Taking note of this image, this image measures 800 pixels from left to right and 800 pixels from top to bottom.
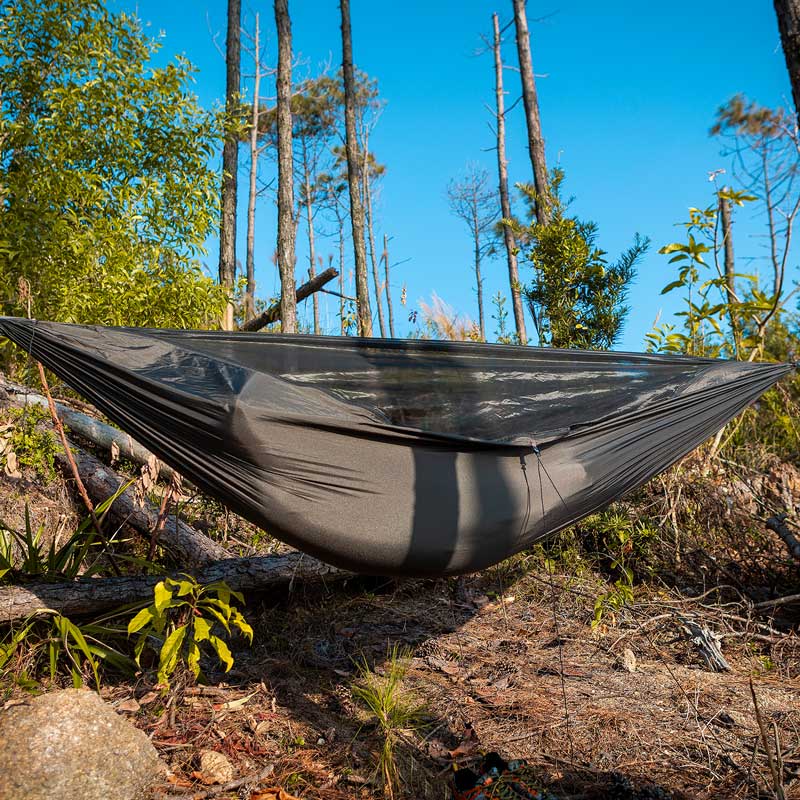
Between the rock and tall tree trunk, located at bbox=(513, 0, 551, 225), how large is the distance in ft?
16.2

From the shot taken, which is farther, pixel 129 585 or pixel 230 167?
pixel 230 167

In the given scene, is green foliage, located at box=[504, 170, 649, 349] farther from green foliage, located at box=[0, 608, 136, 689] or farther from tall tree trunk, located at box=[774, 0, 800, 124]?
green foliage, located at box=[0, 608, 136, 689]

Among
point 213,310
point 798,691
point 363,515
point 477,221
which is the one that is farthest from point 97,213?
point 477,221

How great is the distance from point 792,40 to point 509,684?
2355 mm

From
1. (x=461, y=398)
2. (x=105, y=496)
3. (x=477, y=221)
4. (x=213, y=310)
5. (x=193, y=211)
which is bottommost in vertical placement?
(x=105, y=496)

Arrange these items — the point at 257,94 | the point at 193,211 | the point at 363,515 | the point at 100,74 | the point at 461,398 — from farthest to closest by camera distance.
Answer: the point at 257,94, the point at 193,211, the point at 100,74, the point at 461,398, the point at 363,515

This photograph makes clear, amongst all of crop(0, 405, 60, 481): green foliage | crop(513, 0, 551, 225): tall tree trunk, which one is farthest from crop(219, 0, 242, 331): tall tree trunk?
crop(0, 405, 60, 481): green foliage

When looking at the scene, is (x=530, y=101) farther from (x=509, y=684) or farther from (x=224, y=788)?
(x=224, y=788)

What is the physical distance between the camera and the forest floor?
1.60 m

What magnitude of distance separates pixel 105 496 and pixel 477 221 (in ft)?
41.2

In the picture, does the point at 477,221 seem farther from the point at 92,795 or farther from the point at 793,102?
the point at 92,795

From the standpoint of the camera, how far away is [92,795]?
1.42 meters

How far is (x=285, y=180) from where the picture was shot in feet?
19.5

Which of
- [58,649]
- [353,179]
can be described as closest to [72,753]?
[58,649]
